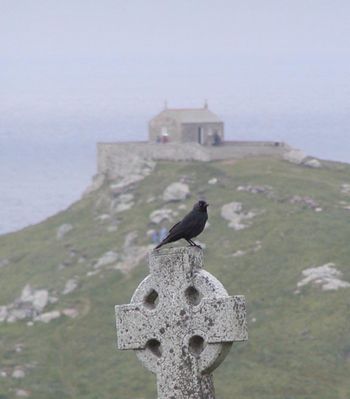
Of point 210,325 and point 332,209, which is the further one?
point 332,209

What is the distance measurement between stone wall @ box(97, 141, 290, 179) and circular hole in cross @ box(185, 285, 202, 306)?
6002 inches

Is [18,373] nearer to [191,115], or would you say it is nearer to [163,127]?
[163,127]

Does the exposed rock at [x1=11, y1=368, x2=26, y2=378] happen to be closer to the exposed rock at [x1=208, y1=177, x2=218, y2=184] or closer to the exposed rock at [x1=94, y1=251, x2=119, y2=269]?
the exposed rock at [x1=94, y1=251, x2=119, y2=269]

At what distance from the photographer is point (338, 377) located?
4464 inches

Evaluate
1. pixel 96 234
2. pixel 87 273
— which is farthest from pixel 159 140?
pixel 87 273

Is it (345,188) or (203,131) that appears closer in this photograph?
(345,188)

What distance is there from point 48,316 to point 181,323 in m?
130

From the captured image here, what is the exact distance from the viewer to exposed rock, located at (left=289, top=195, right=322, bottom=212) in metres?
153

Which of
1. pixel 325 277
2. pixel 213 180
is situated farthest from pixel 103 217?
pixel 325 277

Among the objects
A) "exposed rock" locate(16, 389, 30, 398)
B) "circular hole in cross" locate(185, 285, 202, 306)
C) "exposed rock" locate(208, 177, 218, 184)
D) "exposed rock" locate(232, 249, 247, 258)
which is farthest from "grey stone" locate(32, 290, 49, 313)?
"circular hole in cross" locate(185, 285, 202, 306)

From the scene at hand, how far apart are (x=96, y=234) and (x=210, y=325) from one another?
500ft

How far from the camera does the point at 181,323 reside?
15000mm

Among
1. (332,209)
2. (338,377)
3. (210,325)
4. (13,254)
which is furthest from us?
(13,254)

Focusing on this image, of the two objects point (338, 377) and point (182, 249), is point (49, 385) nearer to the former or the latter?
point (338, 377)
